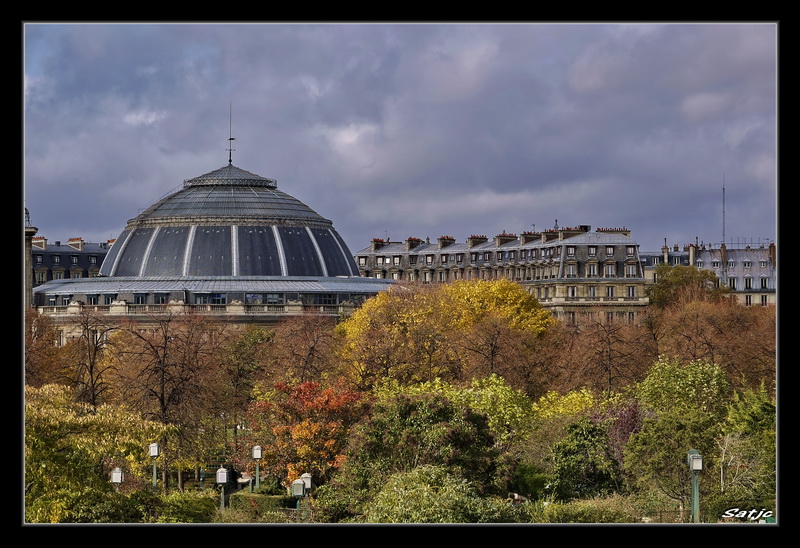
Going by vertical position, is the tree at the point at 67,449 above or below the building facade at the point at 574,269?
below

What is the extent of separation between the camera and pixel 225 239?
135375 mm

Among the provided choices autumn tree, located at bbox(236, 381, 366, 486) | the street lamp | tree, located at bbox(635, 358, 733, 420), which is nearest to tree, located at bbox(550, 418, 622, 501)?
tree, located at bbox(635, 358, 733, 420)

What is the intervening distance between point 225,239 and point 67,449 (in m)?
91.6

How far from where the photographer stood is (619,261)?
13662cm

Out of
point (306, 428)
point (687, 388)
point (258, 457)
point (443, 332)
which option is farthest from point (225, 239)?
point (258, 457)

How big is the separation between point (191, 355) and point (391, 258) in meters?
96.4

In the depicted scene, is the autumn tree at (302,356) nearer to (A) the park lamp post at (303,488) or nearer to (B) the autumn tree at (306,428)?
(B) the autumn tree at (306,428)

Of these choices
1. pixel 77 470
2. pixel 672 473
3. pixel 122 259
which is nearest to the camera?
A: pixel 77 470

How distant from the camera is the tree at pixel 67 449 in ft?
139

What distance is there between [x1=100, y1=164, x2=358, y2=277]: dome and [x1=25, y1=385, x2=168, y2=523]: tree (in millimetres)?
86636

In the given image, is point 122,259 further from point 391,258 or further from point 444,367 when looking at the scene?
point 444,367

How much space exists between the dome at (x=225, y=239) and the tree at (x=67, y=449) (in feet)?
284

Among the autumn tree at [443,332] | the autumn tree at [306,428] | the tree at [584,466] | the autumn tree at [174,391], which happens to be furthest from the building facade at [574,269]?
the tree at [584,466]
